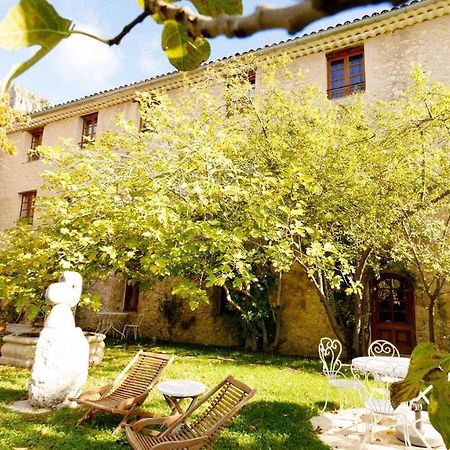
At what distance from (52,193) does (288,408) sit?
13649 mm

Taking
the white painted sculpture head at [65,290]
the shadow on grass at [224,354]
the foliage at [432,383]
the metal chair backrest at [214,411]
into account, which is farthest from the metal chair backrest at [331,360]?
the foliage at [432,383]

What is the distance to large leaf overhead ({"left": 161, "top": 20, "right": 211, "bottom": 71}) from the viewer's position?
22.9 inches

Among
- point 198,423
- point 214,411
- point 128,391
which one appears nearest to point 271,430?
point 214,411

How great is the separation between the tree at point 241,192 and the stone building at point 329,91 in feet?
4.94

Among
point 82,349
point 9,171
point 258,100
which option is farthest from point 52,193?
point 82,349

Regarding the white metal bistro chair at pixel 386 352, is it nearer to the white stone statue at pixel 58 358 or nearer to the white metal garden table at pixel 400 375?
the white metal garden table at pixel 400 375

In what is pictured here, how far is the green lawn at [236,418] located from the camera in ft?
16.1

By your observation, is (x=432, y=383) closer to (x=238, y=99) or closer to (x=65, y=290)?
(x=65, y=290)

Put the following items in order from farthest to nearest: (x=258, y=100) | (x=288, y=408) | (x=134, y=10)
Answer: (x=258, y=100)
(x=288, y=408)
(x=134, y=10)

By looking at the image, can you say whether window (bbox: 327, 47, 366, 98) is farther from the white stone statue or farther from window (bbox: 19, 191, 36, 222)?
window (bbox: 19, 191, 36, 222)

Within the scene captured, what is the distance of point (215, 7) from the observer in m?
0.55

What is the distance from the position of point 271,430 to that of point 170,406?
1.43 meters

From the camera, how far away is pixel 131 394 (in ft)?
19.3

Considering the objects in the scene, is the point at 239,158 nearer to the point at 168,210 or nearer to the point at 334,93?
the point at 168,210
